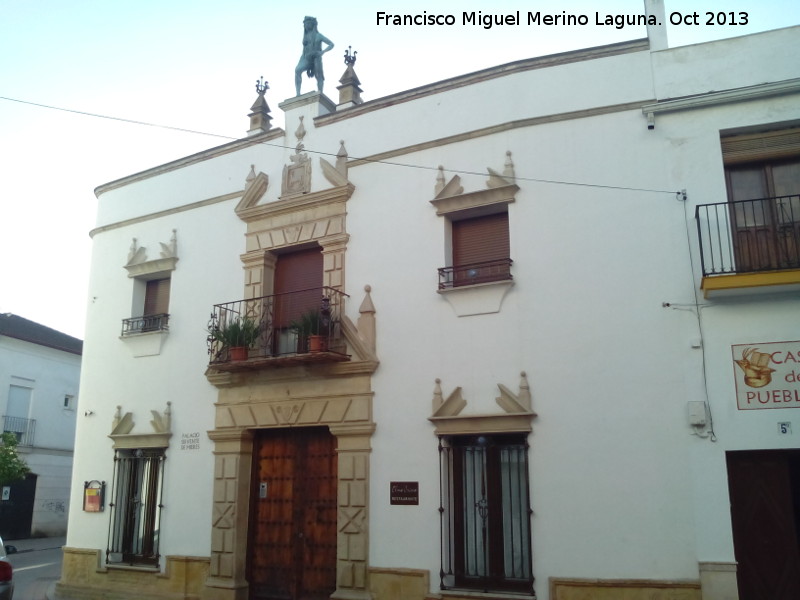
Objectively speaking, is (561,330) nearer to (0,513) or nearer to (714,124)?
(714,124)

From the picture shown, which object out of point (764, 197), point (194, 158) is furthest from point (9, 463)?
point (764, 197)

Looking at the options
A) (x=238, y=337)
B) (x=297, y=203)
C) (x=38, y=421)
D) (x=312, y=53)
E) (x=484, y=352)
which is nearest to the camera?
(x=484, y=352)

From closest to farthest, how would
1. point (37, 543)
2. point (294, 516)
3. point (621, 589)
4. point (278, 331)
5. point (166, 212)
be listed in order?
point (621, 589)
point (294, 516)
point (278, 331)
point (166, 212)
point (37, 543)

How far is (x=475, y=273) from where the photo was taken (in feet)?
35.9

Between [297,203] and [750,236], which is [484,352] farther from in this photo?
[297,203]

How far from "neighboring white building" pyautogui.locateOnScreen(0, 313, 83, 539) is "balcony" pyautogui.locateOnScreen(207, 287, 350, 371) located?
1592 centimetres

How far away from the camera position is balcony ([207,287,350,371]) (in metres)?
11.5

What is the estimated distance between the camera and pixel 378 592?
10516mm

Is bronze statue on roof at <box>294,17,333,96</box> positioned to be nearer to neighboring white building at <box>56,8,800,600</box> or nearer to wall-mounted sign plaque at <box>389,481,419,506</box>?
neighboring white building at <box>56,8,800,600</box>

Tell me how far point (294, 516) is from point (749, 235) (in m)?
7.62

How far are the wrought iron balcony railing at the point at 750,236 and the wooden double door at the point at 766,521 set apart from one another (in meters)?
2.31

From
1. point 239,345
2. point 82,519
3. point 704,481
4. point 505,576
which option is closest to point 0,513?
point 82,519

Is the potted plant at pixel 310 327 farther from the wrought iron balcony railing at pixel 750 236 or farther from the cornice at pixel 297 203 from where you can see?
the wrought iron balcony railing at pixel 750 236

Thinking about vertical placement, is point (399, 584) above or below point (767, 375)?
below
